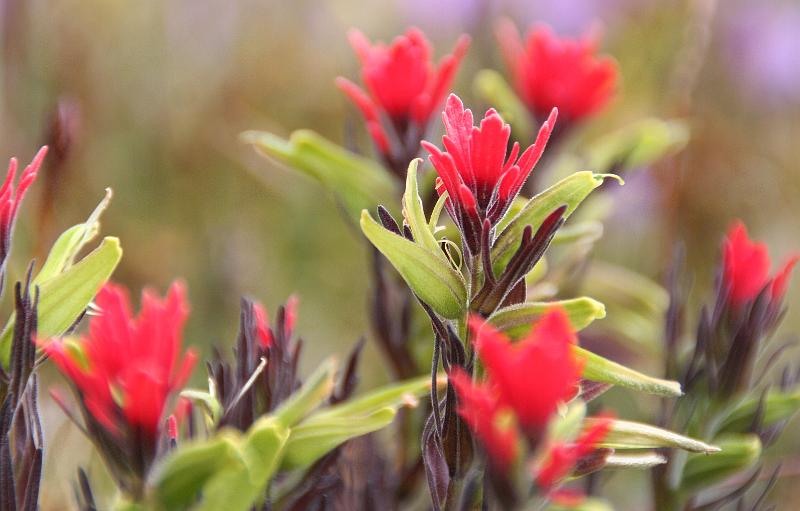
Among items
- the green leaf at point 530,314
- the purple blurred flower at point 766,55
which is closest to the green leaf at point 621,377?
the green leaf at point 530,314

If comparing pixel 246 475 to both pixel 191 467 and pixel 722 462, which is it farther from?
pixel 722 462

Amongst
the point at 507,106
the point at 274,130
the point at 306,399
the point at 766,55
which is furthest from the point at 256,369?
the point at 766,55

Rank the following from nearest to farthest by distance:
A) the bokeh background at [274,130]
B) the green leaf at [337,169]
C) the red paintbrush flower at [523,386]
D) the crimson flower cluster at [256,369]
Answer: the red paintbrush flower at [523,386], the crimson flower cluster at [256,369], the green leaf at [337,169], the bokeh background at [274,130]

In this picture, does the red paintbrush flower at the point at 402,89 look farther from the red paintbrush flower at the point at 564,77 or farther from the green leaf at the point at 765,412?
the green leaf at the point at 765,412

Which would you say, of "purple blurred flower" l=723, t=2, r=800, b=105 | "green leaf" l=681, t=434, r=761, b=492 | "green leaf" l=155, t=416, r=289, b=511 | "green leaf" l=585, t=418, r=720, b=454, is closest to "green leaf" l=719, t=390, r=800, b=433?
"green leaf" l=681, t=434, r=761, b=492

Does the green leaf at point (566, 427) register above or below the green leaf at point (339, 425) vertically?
above

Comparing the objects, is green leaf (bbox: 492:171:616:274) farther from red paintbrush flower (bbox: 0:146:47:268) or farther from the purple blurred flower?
the purple blurred flower
